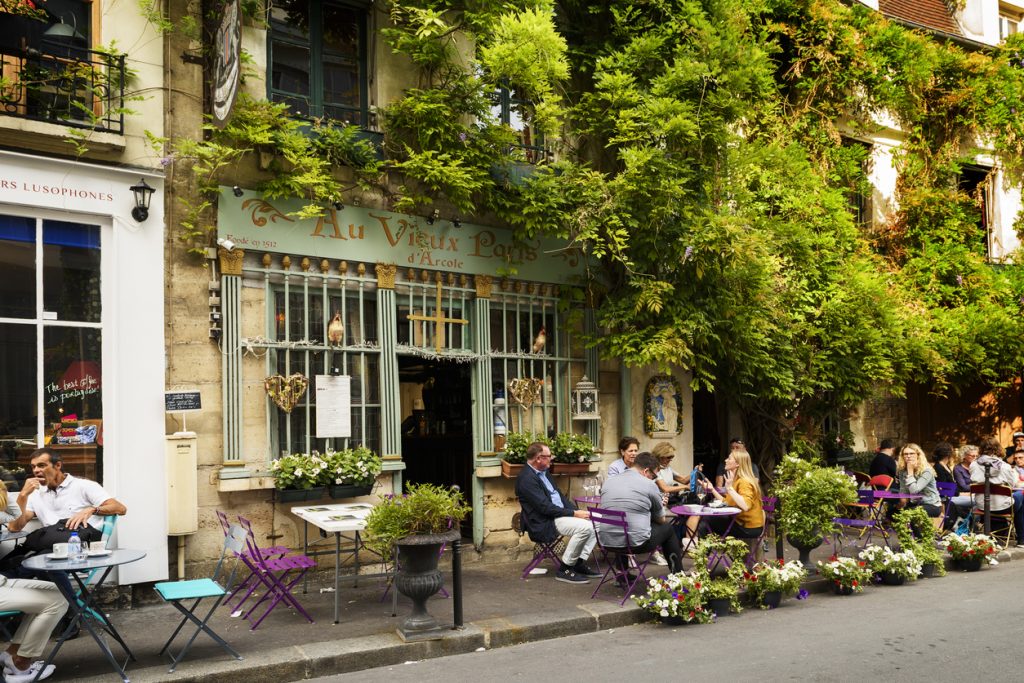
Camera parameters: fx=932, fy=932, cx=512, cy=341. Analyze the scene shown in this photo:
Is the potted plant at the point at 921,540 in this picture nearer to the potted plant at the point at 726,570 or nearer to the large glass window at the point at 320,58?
the potted plant at the point at 726,570

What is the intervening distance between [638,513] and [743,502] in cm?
125

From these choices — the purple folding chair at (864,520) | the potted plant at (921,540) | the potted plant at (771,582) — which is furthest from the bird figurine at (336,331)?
Answer: the potted plant at (921,540)

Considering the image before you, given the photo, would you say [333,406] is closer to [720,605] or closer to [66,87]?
[66,87]

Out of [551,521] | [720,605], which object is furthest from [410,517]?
[720,605]

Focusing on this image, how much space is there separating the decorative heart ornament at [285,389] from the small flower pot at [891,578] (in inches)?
250

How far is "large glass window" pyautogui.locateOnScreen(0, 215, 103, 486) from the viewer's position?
7941 millimetres

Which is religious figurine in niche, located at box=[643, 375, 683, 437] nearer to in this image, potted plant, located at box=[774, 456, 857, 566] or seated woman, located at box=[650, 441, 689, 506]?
seated woman, located at box=[650, 441, 689, 506]

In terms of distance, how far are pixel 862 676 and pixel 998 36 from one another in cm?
1668

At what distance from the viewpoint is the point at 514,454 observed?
10898 millimetres

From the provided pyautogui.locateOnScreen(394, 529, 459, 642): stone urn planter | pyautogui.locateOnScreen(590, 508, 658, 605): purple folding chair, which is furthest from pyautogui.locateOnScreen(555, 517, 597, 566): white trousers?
pyautogui.locateOnScreen(394, 529, 459, 642): stone urn planter

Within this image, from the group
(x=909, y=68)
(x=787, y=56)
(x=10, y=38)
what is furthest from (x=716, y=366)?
(x=10, y=38)

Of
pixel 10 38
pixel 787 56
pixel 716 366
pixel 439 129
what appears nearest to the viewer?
pixel 10 38

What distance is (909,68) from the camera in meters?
15.4

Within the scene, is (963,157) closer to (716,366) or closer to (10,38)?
(716,366)
